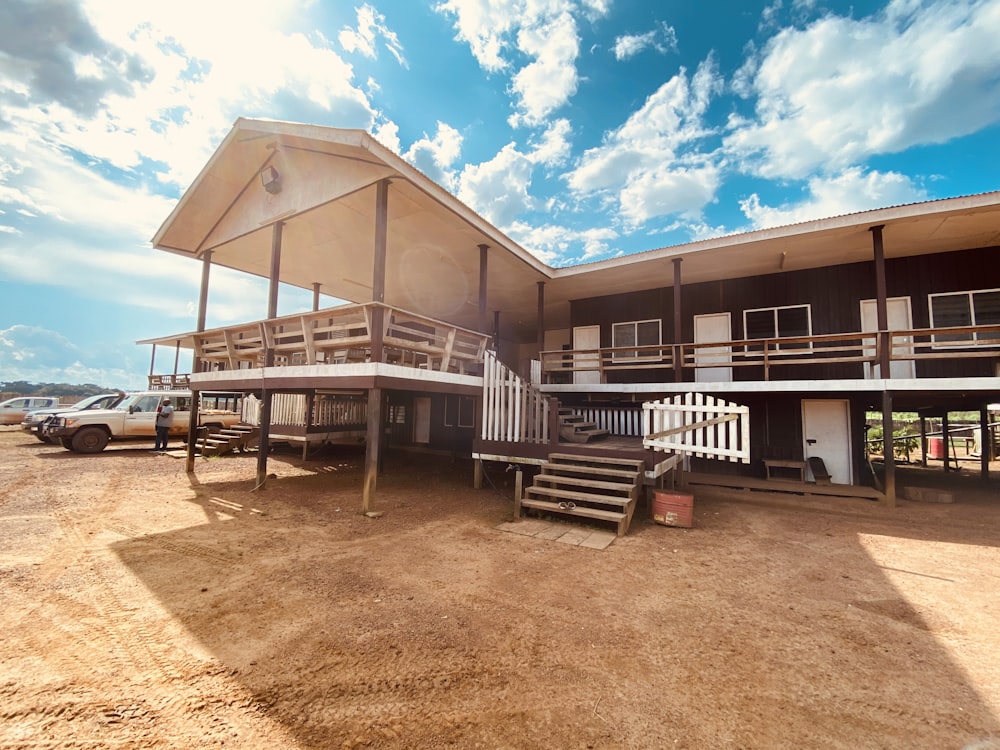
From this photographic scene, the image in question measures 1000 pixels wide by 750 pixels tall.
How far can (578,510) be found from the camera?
661 cm

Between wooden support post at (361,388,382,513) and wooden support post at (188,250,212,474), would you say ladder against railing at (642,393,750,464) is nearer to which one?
wooden support post at (361,388,382,513)

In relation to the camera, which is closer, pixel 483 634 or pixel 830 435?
pixel 483 634

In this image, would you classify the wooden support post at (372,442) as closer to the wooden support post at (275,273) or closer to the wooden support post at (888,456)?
the wooden support post at (275,273)

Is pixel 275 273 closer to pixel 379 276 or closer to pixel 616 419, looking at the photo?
pixel 379 276

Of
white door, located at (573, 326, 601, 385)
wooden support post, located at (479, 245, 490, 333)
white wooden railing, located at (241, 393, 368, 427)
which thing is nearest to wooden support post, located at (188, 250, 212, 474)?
white wooden railing, located at (241, 393, 368, 427)

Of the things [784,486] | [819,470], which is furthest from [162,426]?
[819,470]

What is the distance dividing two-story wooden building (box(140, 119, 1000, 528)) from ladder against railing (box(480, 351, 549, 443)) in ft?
0.16

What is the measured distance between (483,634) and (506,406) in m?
5.78

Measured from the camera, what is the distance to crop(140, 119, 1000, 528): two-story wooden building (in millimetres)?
7867

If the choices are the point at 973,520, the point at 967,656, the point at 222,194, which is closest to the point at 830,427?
the point at 973,520

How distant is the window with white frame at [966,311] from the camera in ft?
32.7

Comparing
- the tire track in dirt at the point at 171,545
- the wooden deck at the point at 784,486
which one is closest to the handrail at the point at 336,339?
the tire track in dirt at the point at 171,545

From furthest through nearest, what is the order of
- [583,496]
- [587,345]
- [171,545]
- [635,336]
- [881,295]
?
[587,345] → [635,336] → [881,295] → [583,496] → [171,545]

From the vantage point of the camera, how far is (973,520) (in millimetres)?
7281
